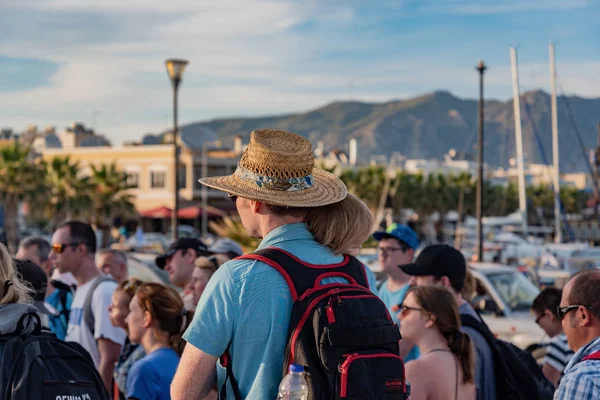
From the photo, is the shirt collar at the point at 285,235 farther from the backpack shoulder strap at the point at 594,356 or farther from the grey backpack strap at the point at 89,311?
the grey backpack strap at the point at 89,311

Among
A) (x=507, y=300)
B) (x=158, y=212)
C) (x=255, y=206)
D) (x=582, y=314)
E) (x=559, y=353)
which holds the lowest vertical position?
(x=158, y=212)

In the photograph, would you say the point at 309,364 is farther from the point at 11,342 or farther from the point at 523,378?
the point at 523,378

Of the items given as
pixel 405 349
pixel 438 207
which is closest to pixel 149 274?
pixel 405 349

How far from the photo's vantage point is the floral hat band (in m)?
3.25

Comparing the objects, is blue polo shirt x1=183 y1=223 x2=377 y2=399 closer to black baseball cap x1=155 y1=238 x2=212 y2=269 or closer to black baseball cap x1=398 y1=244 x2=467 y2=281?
black baseball cap x1=398 y1=244 x2=467 y2=281

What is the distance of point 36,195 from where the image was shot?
164ft

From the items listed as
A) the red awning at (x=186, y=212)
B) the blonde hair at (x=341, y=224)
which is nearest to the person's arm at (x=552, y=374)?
the blonde hair at (x=341, y=224)

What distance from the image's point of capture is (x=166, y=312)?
201 inches

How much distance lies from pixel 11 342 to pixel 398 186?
70652 mm

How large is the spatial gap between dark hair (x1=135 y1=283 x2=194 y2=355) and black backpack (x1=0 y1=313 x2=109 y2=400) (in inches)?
67.8

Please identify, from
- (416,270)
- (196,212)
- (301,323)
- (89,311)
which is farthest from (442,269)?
(196,212)

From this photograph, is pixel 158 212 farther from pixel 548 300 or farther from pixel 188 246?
pixel 548 300

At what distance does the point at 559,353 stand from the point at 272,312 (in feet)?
13.1

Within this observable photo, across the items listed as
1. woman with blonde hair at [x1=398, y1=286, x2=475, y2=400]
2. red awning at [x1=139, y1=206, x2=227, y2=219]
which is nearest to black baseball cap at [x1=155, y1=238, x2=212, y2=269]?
woman with blonde hair at [x1=398, y1=286, x2=475, y2=400]
